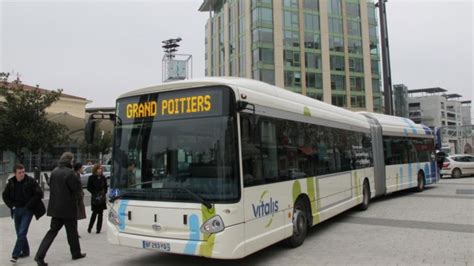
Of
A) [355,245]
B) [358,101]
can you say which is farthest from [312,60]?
[355,245]

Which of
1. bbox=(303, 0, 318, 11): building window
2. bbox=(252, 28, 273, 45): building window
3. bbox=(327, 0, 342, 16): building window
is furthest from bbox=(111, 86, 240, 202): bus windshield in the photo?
bbox=(327, 0, 342, 16): building window

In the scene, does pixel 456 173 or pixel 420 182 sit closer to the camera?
pixel 420 182

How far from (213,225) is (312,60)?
5708cm

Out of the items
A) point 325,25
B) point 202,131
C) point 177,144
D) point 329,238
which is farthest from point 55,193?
point 325,25

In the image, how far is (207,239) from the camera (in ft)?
18.9

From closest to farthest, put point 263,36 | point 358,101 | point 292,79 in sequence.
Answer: point 263,36, point 292,79, point 358,101

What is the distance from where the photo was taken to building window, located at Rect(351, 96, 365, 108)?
205ft

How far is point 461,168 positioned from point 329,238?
68.0 feet

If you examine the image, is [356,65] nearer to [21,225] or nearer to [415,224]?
[415,224]

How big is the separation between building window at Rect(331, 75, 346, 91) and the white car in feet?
120

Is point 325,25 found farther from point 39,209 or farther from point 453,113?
point 453,113

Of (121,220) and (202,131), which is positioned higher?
(202,131)

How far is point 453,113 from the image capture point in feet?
439

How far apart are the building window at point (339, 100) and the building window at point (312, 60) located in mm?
5132
